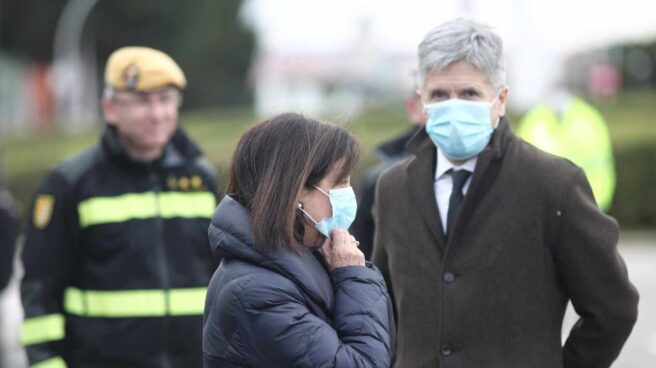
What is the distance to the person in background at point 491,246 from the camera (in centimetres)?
344

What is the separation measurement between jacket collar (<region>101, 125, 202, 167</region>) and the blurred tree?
1369 inches

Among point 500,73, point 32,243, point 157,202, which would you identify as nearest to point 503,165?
point 500,73

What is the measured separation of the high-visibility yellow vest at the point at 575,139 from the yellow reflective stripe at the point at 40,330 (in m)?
3.57

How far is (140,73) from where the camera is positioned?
4.82 m

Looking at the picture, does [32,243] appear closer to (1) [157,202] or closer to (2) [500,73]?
(1) [157,202]

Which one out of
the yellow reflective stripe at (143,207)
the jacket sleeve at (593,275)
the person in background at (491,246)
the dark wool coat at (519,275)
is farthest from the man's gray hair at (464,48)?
the yellow reflective stripe at (143,207)

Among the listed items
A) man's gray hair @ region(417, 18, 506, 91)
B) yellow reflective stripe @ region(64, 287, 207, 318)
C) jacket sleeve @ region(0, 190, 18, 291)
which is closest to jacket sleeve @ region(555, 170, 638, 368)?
man's gray hair @ region(417, 18, 506, 91)

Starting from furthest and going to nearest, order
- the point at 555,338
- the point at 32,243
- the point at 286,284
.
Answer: the point at 32,243 < the point at 555,338 < the point at 286,284

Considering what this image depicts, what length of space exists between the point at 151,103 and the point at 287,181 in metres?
2.05

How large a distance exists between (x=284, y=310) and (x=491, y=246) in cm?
95

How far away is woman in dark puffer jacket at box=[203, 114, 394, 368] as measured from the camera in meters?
2.77

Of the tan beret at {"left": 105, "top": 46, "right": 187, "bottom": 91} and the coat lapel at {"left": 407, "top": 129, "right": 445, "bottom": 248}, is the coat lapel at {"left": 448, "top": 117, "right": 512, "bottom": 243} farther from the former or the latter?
the tan beret at {"left": 105, "top": 46, "right": 187, "bottom": 91}

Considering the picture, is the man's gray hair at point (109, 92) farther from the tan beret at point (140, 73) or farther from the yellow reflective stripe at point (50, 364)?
the yellow reflective stripe at point (50, 364)

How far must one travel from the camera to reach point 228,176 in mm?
3059
